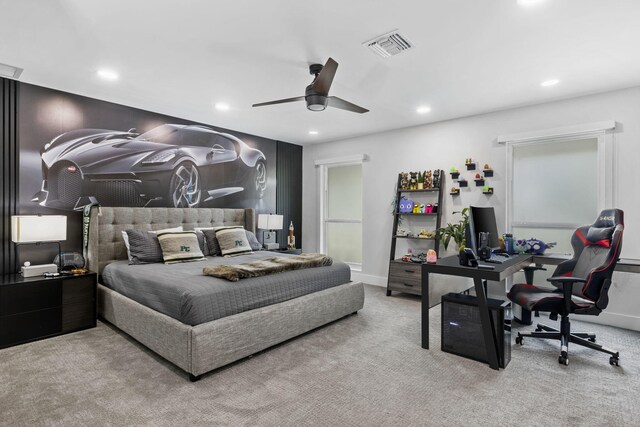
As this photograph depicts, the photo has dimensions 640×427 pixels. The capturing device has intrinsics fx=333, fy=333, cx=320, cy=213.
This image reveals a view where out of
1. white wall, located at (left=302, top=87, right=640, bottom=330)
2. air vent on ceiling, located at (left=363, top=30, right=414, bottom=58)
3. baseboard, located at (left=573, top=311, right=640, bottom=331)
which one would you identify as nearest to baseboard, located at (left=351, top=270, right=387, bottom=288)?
white wall, located at (left=302, top=87, right=640, bottom=330)

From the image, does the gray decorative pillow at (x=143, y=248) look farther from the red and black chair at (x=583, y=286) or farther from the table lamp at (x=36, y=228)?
the red and black chair at (x=583, y=286)

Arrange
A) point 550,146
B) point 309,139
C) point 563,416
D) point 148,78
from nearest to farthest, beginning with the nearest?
1. point 563,416
2. point 148,78
3. point 550,146
4. point 309,139

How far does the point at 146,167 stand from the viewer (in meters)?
4.30

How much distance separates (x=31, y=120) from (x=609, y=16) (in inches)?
199

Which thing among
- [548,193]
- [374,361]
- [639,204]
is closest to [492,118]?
[548,193]

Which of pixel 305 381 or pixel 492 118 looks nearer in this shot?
pixel 305 381

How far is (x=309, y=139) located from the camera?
596 cm

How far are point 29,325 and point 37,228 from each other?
0.87m

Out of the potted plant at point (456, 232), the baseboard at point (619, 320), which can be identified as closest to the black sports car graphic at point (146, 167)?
the potted plant at point (456, 232)

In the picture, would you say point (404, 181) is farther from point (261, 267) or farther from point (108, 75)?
point (108, 75)

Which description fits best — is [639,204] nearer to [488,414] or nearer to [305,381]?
[488,414]

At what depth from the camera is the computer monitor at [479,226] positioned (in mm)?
3080

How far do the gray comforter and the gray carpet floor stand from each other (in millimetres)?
429

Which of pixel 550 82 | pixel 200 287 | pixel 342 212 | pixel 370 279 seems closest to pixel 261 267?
pixel 200 287
